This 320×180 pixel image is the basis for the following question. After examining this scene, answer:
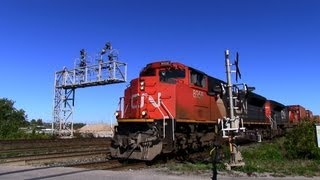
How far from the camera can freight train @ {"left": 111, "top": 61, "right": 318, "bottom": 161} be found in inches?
631

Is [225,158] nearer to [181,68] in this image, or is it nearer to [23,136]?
[181,68]

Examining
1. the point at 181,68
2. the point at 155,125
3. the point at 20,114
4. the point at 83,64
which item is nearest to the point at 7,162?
the point at 155,125

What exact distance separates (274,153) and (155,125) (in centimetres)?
563

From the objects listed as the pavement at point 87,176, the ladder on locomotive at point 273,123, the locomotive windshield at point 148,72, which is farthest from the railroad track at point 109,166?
the ladder on locomotive at point 273,123

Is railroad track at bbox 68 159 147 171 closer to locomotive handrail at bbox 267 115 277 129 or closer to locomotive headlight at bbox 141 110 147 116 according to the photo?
locomotive headlight at bbox 141 110 147 116

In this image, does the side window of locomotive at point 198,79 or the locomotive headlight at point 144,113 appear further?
the side window of locomotive at point 198,79

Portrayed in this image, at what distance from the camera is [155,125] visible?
16.1 metres

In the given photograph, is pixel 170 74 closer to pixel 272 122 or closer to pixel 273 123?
pixel 272 122

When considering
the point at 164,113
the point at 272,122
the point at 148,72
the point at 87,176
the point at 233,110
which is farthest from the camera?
the point at 272,122

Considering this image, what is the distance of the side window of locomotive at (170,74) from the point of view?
17.3m

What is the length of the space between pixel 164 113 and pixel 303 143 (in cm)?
582

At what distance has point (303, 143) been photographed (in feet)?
56.4

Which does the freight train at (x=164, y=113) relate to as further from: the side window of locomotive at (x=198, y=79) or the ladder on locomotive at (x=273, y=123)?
the ladder on locomotive at (x=273, y=123)

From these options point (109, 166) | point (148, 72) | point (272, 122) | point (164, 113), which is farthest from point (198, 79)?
point (272, 122)
